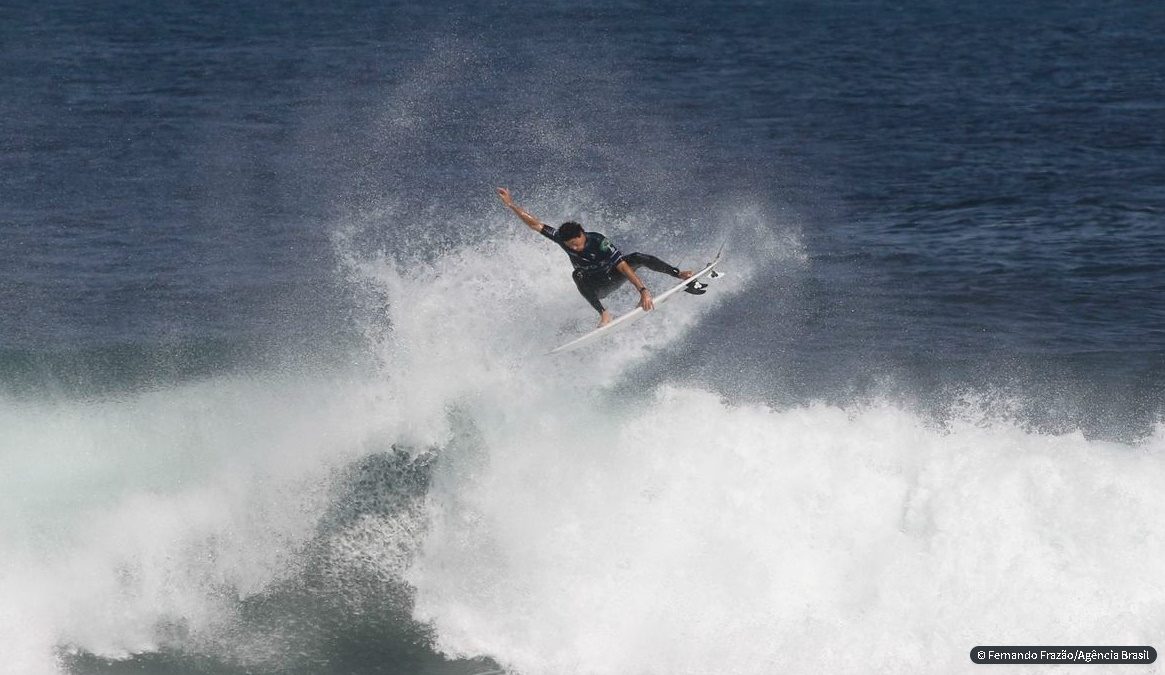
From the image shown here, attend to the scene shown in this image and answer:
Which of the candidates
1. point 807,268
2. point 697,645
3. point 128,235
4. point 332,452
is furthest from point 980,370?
point 128,235

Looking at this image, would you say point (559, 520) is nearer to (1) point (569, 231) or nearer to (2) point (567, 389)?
(2) point (567, 389)

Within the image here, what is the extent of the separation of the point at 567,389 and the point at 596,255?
318cm

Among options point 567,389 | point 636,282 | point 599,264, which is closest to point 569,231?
point 599,264

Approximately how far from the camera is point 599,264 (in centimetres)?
1564

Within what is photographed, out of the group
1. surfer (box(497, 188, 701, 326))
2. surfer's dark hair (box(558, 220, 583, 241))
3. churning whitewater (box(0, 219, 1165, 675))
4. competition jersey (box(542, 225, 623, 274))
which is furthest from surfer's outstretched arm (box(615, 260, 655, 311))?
churning whitewater (box(0, 219, 1165, 675))

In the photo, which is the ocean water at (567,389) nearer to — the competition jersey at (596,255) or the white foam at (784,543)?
the white foam at (784,543)

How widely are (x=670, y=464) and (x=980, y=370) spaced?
24.0 ft

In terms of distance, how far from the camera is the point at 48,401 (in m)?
19.5

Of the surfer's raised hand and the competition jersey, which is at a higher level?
the competition jersey

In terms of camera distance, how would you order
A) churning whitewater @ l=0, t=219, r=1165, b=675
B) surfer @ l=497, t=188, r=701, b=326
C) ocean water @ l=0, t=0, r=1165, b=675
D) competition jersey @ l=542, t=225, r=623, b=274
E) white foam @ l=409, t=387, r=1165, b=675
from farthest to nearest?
competition jersey @ l=542, t=225, r=623, b=274, surfer @ l=497, t=188, r=701, b=326, ocean water @ l=0, t=0, r=1165, b=675, churning whitewater @ l=0, t=219, r=1165, b=675, white foam @ l=409, t=387, r=1165, b=675

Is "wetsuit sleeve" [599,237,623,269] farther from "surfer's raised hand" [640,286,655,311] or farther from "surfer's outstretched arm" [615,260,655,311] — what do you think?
"surfer's raised hand" [640,286,655,311]

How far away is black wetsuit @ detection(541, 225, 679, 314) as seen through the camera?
15484 millimetres

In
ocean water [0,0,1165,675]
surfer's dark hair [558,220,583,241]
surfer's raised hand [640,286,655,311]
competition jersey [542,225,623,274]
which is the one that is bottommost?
ocean water [0,0,1165,675]

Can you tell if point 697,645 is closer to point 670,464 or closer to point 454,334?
point 670,464
